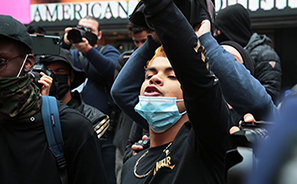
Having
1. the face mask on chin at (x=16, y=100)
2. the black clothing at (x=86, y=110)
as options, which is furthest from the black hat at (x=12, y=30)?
the black clothing at (x=86, y=110)

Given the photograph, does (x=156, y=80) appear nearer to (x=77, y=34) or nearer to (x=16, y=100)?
(x=16, y=100)

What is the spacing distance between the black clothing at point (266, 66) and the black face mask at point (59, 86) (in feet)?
6.76

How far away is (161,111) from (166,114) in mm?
34

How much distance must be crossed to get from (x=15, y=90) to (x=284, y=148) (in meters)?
2.05

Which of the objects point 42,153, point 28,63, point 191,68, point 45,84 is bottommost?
point 42,153

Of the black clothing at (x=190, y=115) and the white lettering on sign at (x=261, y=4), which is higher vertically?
the white lettering on sign at (x=261, y=4)

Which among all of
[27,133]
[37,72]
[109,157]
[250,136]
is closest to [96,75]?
[109,157]

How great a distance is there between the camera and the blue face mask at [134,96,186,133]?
1.96 metres

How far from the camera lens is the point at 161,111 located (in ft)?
6.44

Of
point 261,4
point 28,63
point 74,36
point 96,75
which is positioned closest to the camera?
point 28,63

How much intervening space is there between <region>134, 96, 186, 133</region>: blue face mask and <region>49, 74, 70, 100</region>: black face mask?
159 centimetres

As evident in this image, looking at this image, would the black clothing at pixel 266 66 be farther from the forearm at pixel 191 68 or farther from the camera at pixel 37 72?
the forearm at pixel 191 68

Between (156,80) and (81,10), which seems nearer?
(156,80)

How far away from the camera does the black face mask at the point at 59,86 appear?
10.9 feet
